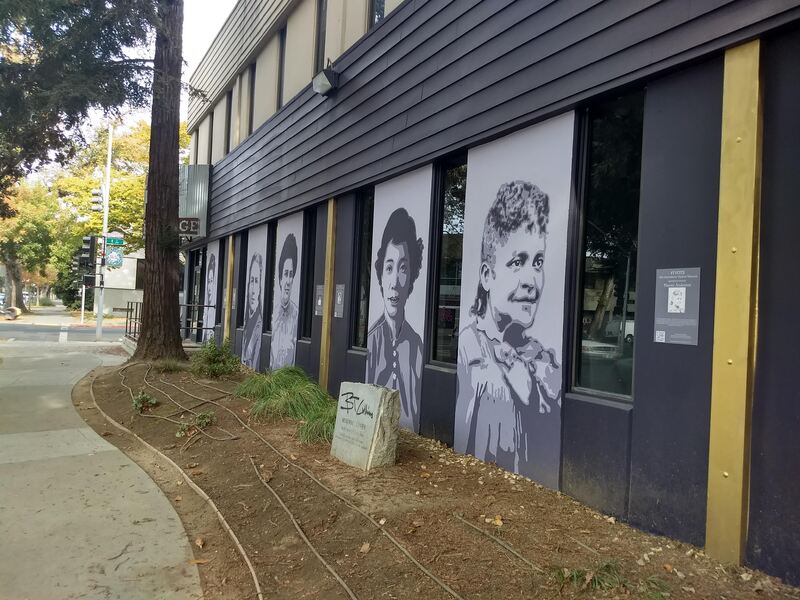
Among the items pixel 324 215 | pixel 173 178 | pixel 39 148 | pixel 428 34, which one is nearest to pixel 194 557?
pixel 428 34

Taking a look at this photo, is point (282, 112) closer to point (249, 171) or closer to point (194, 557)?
point (249, 171)

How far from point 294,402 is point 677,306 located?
4649 mm

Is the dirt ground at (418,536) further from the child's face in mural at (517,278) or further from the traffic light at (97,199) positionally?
the traffic light at (97,199)

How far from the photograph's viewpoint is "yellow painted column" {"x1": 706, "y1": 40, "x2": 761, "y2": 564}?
324 cm

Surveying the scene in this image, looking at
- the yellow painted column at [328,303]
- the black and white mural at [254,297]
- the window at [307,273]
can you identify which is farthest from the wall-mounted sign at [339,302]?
the black and white mural at [254,297]

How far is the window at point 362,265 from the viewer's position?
8.09m

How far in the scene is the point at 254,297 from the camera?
12.4 metres

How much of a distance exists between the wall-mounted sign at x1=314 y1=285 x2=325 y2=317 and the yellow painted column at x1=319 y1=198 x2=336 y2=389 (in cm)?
12

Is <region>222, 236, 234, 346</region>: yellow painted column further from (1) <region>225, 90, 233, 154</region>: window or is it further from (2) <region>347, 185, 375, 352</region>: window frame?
(2) <region>347, 185, 375, 352</region>: window frame

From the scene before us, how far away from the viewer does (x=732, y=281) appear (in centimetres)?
333

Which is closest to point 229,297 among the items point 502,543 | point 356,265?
point 356,265

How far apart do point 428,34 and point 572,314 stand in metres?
3.83

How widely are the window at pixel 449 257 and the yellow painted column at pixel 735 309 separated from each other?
294cm

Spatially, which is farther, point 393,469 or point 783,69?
point 393,469
